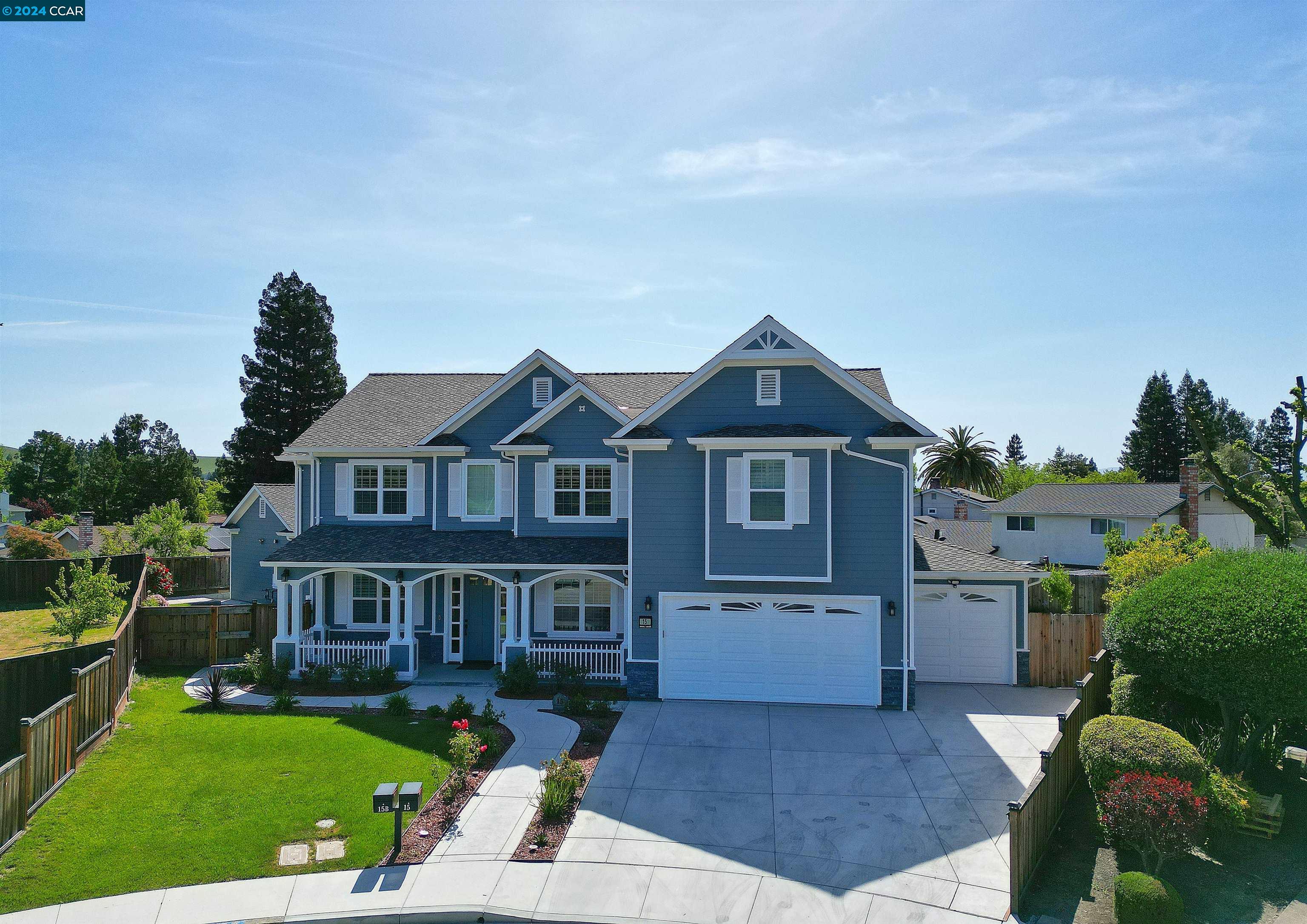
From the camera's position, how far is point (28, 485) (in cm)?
7462

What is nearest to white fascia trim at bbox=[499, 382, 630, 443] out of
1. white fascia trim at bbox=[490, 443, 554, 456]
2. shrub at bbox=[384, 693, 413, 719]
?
white fascia trim at bbox=[490, 443, 554, 456]

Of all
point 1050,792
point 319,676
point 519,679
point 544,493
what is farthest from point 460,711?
point 1050,792

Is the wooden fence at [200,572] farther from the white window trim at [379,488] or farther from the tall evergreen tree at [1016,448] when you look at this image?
the tall evergreen tree at [1016,448]

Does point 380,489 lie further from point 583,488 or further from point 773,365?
point 773,365

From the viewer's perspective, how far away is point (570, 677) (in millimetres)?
17922

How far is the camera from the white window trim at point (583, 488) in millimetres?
20031

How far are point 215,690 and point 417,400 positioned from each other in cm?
1066

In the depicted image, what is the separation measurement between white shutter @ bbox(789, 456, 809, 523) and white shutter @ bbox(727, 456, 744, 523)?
1126mm

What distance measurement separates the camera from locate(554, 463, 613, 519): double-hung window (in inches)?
793

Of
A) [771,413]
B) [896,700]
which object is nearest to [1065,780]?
[896,700]

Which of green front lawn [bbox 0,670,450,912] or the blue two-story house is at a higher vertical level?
the blue two-story house

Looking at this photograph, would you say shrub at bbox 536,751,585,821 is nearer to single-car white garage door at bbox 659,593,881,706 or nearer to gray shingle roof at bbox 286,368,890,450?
single-car white garage door at bbox 659,593,881,706

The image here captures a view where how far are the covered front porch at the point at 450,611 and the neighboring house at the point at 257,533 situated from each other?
8.59 metres

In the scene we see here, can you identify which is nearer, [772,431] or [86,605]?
[772,431]
